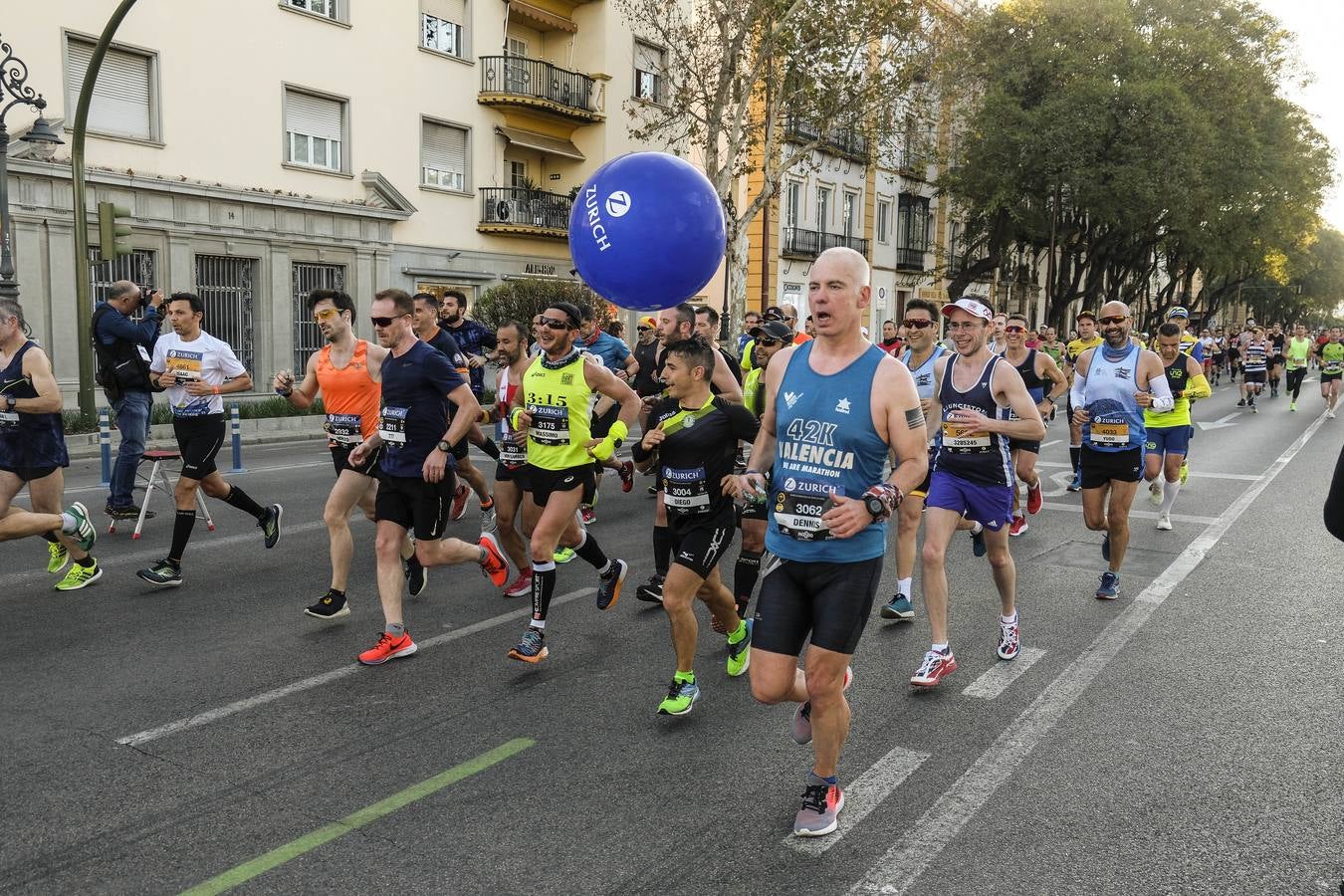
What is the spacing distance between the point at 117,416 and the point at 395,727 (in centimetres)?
618

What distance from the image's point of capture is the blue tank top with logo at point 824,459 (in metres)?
3.61

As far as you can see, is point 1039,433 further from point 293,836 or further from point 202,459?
point 202,459

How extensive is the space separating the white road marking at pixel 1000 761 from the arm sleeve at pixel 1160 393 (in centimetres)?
129

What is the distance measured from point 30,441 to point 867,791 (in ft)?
18.4

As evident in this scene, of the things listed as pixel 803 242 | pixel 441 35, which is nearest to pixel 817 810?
pixel 441 35

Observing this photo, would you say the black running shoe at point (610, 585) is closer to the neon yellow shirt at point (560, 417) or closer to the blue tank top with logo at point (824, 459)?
the neon yellow shirt at point (560, 417)

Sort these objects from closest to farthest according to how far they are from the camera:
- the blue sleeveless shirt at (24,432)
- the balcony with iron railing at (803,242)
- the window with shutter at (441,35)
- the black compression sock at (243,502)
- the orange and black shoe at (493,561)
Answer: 1. the orange and black shoe at (493,561)
2. the blue sleeveless shirt at (24,432)
3. the black compression sock at (243,502)
4. the window with shutter at (441,35)
5. the balcony with iron railing at (803,242)

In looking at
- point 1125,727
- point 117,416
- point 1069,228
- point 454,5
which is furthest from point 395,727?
point 1069,228

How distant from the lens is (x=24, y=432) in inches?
260

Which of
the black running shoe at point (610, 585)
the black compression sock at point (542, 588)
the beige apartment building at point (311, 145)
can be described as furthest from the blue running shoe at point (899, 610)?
the beige apartment building at point (311, 145)

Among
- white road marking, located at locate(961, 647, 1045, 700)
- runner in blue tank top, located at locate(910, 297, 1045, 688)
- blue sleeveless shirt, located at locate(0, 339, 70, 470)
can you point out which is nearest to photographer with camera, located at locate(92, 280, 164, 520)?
blue sleeveless shirt, located at locate(0, 339, 70, 470)

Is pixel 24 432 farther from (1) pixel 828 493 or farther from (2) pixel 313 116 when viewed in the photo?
(2) pixel 313 116

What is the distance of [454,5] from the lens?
24.5 m

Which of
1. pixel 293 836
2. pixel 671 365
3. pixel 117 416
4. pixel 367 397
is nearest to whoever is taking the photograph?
pixel 293 836
